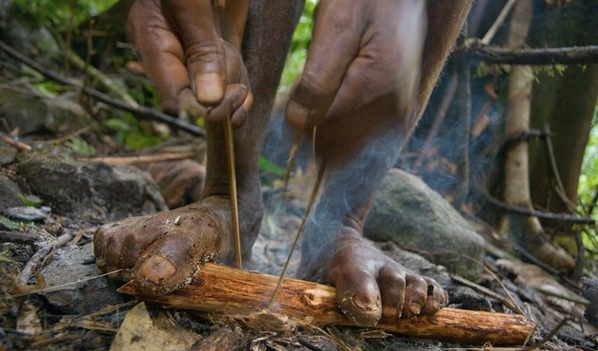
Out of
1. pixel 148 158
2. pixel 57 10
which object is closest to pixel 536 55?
pixel 148 158

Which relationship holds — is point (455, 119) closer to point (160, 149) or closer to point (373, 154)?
point (373, 154)

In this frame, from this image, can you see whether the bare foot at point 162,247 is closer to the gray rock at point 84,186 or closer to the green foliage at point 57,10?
the gray rock at point 84,186

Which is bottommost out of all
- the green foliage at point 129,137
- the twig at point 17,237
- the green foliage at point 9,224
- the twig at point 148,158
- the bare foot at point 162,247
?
the green foliage at point 129,137

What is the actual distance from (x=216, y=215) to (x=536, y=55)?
222cm

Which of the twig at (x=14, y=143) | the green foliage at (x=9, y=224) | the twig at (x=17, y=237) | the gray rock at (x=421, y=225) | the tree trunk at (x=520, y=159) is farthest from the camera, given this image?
the tree trunk at (x=520, y=159)

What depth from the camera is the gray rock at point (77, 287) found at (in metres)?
1.36

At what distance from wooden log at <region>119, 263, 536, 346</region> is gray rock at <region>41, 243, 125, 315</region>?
5.6 inches

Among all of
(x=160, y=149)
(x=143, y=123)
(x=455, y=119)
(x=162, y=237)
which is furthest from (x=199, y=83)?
(x=143, y=123)

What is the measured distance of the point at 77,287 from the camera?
1420mm

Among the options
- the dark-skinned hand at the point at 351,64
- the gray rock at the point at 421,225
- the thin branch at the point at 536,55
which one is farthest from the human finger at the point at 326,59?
the gray rock at the point at 421,225

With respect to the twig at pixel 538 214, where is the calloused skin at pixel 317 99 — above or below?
above

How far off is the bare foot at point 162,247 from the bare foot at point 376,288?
450 millimetres

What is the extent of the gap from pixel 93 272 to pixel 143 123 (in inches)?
174

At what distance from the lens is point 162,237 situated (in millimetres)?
1427
